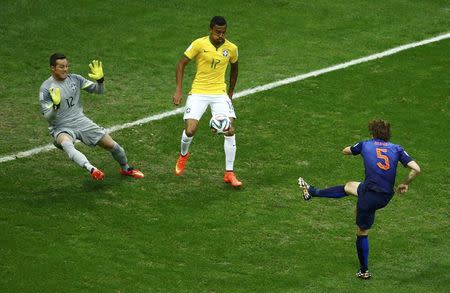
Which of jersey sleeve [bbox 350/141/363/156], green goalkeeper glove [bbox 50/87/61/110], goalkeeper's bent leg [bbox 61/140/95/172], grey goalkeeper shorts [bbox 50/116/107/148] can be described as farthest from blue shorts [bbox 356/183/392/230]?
green goalkeeper glove [bbox 50/87/61/110]

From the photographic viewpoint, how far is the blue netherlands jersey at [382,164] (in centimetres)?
1539

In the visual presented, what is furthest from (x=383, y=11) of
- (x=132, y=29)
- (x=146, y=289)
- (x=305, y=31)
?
(x=146, y=289)

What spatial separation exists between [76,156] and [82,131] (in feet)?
2.31

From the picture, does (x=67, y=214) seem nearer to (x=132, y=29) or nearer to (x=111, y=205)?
(x=111, y=205)

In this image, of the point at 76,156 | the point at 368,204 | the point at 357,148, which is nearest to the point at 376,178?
the point at 368,204

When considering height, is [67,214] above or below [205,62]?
below

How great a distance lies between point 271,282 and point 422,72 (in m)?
10.3

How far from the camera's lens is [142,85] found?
2366cm

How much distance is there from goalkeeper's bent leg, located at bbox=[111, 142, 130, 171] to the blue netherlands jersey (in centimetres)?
487

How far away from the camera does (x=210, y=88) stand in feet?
62.6

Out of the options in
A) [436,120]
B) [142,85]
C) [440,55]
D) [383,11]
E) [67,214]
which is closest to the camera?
[67,214]

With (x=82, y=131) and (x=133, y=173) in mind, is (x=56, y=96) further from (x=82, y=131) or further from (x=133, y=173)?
(x=133, y=173)

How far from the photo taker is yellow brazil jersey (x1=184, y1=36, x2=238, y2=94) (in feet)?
62.0

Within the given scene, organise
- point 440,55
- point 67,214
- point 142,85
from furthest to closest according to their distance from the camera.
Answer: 1. point 440,55
2. point 142,85
3. point 67,214
